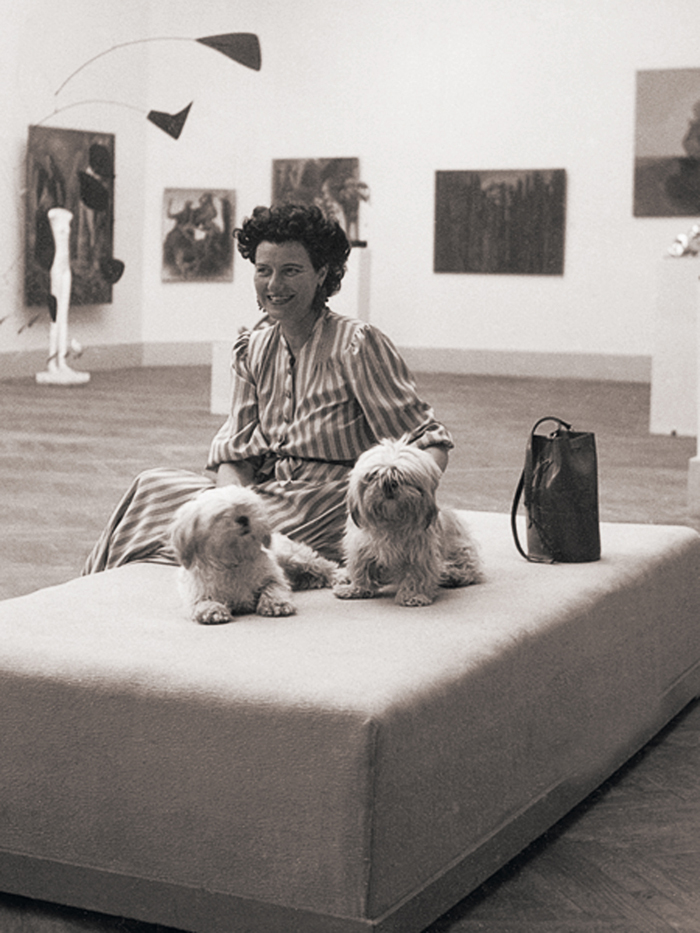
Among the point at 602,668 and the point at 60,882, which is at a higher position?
the point at 602,668

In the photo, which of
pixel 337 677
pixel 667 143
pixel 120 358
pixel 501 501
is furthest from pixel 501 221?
pixel 337 677

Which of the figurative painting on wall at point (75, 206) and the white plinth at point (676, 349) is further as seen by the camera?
the figurative painting on wall at point (75, 206)

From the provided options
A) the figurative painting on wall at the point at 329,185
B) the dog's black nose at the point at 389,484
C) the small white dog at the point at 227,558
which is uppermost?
the figurative painting on wall at the point at 329,185

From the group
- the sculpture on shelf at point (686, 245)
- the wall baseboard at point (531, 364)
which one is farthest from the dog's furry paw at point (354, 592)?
the wall baseboard at point (531, 364)

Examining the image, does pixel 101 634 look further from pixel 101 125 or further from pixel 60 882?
pixel 101 125

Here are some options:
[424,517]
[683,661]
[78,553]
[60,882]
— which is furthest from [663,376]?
[60,882]

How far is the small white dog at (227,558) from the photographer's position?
367 centimetres

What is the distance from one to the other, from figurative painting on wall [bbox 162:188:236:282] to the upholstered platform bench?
752 inches

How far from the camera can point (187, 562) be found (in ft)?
12.3

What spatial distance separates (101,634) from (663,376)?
1123cm

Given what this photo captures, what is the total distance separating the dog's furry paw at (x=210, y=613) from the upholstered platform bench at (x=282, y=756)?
0.06m

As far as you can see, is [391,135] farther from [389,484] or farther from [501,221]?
[389,484]

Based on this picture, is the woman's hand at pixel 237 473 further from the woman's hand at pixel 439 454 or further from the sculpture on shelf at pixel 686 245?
the sculpture on shelf at pixel 686 245

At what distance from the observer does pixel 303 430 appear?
4621 mm
